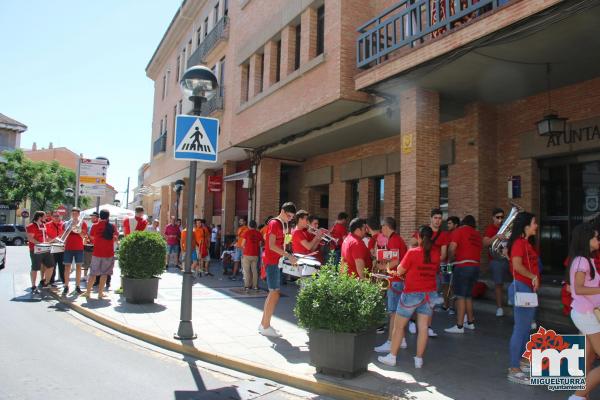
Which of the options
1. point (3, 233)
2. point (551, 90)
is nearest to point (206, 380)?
point (551, 90)

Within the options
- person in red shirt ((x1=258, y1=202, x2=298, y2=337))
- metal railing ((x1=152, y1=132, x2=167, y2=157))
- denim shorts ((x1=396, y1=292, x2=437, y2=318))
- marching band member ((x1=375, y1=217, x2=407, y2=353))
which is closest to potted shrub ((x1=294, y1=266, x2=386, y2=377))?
denim shorts ((x1=396, y1=292, x2=437, y2=318))

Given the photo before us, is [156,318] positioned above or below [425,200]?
below

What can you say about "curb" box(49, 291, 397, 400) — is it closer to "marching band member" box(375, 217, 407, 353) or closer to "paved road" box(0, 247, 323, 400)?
"paved road" box(0, 247, 323, 400)

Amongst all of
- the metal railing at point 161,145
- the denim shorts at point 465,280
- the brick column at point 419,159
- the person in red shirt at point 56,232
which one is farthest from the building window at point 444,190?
the metal railing at point 161,145

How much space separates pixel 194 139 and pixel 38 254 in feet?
20.2

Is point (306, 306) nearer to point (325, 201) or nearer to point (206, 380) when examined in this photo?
point (206, 380)

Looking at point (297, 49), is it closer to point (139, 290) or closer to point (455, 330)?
point (139, 290)

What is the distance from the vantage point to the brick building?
7984 millimetres

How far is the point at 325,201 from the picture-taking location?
18.3 meters

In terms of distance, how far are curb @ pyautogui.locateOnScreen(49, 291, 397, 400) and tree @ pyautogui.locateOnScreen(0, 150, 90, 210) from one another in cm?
4042

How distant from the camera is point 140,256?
29.7 feet

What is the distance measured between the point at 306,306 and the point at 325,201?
517 inches

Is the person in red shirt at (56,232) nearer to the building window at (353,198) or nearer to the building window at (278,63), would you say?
the building window at (278,63)

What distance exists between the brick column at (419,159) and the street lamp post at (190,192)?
446 centimetres
